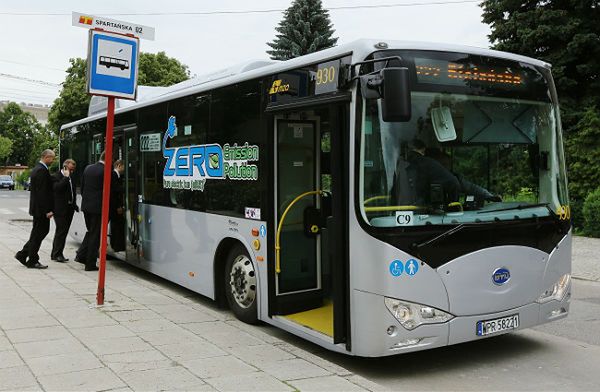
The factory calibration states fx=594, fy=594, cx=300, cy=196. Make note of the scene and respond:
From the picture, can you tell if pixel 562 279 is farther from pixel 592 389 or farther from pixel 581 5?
pixel 581 5

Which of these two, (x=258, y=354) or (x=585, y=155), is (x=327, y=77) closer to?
(x=258, y=354)

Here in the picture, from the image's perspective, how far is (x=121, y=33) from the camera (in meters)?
7.26

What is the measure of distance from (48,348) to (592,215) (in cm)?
1483

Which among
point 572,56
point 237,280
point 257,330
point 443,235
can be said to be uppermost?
→ point 572,56

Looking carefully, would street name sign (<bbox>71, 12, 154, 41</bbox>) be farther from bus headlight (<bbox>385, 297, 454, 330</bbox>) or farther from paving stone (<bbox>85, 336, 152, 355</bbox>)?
bus headlight (<bbox>385, 297, 454, 330</bbox>)

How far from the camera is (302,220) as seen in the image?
6.38m

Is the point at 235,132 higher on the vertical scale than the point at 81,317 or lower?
higher

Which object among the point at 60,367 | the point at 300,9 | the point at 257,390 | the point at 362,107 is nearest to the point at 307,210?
the point at 362,107

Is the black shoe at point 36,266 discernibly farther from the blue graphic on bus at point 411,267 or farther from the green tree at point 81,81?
the green tree at point 81,81

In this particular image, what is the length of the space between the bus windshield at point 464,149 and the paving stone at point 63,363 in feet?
8.65

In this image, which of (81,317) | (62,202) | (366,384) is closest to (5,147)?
(62,202)

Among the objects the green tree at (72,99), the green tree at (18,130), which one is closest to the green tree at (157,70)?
the green tree at (72,99)

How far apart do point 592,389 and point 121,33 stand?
20.6 feet

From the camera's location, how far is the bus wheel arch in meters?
6.60
